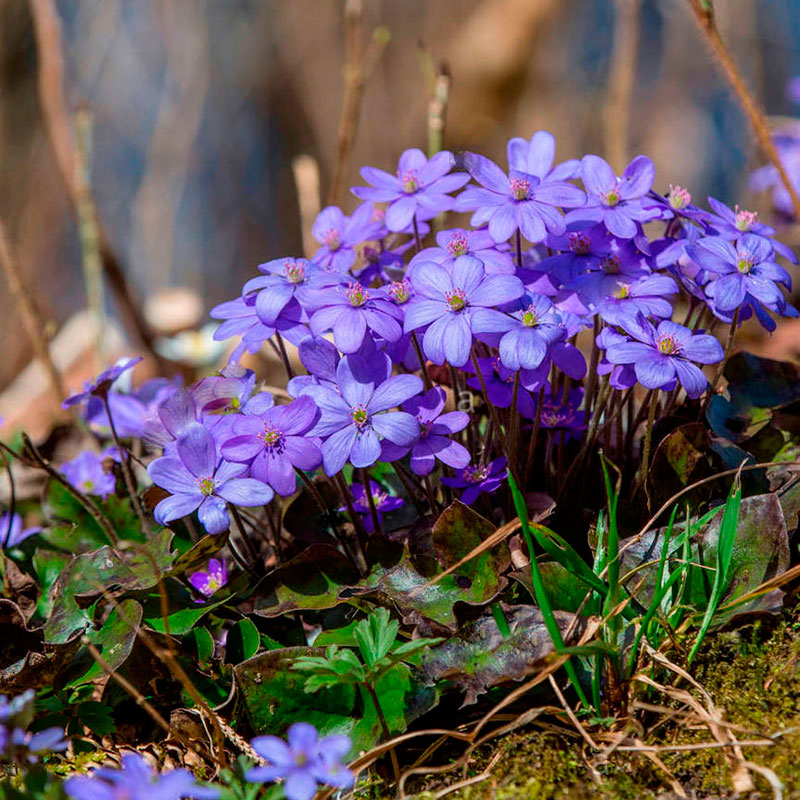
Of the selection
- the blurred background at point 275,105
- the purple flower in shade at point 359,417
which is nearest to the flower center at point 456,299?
the purple flower in shade at point 359,417

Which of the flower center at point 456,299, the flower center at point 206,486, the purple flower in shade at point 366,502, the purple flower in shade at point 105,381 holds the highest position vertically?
the flower center at point 456,299

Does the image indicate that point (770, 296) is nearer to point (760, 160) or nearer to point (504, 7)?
point (760, 160)

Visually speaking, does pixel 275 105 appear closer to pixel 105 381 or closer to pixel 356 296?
pixel 105 381

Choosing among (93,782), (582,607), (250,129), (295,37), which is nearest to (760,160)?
(582,607)

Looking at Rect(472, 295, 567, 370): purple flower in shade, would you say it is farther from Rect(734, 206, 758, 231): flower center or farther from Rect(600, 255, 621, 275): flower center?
Rect(734, 206, 758, 231): flower center

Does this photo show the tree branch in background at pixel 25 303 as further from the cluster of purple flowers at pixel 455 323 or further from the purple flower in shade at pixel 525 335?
the purple flower in shade at pixel 525 335

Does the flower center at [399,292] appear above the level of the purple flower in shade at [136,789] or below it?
above

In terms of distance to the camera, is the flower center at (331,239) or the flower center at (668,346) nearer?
the flower center at (668,346)
